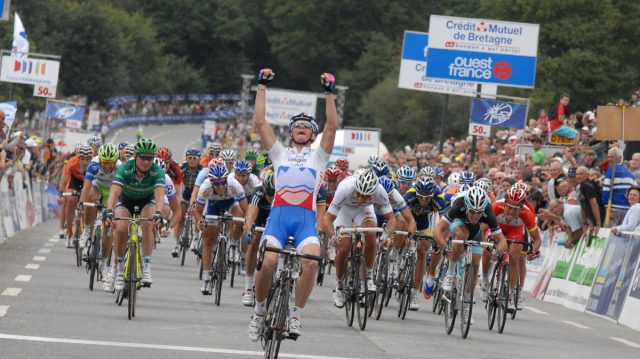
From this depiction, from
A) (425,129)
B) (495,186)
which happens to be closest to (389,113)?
(425,129)

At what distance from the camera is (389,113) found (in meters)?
92.9

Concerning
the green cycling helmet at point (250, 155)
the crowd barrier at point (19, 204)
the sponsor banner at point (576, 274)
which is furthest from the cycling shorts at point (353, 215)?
the crowd barrier at point (19, 204)

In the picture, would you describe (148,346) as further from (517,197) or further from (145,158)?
(517,197)

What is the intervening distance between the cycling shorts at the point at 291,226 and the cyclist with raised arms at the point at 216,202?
5917 millimetres

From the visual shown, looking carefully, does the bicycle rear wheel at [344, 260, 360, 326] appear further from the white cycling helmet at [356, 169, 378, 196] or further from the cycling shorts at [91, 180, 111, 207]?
the cycling shorts at [91, 180, 111, 207]

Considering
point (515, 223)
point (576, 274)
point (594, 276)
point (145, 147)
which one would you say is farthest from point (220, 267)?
point (576, 274)

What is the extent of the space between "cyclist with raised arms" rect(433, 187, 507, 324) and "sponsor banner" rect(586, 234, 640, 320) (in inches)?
136

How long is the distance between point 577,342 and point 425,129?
238 feet

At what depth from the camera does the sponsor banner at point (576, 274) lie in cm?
2206

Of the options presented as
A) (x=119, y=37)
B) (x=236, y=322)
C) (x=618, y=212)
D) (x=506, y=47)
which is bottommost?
(x=236, y=322)

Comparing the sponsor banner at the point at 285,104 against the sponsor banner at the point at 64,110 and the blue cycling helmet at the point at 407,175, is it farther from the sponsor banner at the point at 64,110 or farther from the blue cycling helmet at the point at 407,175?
the blue cycling helmet at the point at 407,175

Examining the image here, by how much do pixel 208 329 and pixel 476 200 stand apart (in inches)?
130

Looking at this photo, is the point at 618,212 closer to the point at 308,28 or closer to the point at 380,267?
the point at 380,267

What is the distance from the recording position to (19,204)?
105 feet
